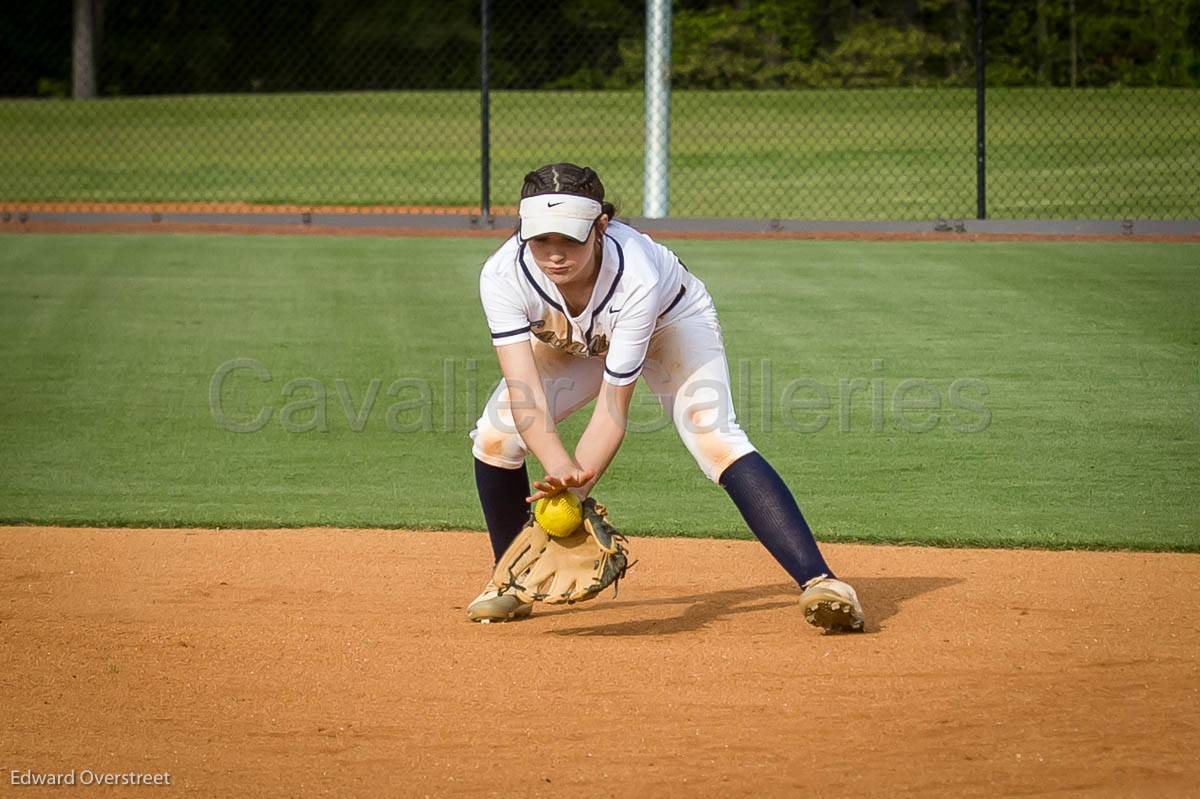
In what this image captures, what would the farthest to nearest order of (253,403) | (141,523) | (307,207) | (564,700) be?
(307,207) → (253,403) → (141,523) → (564,700)

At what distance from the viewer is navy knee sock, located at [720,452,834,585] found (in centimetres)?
500

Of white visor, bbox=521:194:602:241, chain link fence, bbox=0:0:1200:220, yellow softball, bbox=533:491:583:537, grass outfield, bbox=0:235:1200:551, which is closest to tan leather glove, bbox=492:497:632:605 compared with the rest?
yellow softball, bbox=533:491:583:537

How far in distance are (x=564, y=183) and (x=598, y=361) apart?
2.67 feet

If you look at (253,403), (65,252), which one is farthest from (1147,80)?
(253,403)

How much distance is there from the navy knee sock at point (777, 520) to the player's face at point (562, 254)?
35.1 inches

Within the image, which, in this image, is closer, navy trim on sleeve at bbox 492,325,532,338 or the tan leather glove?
navy trim on sleeve at bbox 492,325,532,338

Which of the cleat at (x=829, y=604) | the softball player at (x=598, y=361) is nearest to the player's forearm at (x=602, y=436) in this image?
the softball player at (x=598, y=361)

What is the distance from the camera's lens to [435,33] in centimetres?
3378

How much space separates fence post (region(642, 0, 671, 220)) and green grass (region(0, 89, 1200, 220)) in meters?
2.00

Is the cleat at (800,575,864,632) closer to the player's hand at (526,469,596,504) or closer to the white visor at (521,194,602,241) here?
the player's hand at (526,469,596,504)

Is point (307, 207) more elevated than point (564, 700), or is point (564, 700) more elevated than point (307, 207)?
point (307, 207)

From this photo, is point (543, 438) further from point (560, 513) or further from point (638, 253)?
point (638, 253)

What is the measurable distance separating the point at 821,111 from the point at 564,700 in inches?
871

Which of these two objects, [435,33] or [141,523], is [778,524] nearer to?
[141,523]
